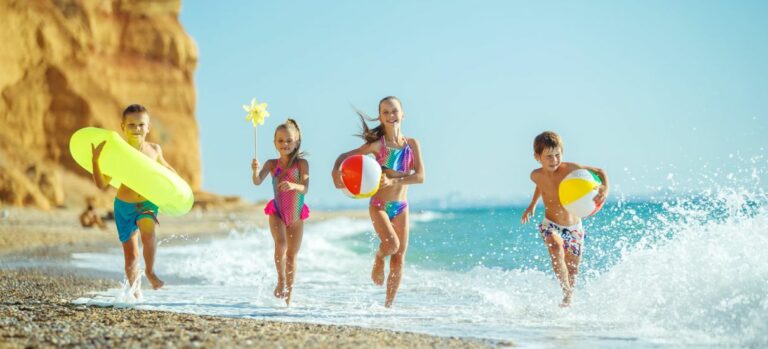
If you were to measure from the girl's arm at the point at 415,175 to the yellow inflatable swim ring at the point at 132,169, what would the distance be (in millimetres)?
1639

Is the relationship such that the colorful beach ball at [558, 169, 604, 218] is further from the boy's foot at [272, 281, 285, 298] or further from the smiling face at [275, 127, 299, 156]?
the boy's foot at [272, 281, 285, 298]

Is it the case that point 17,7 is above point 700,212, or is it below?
above

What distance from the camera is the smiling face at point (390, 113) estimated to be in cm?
682

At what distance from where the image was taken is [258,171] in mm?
7105

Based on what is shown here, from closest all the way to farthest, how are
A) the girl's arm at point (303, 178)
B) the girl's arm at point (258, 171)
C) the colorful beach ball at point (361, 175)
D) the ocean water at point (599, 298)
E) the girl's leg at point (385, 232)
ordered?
1. the ocean water at point (599, 298)
2. the colorful beach ball at point (361, 175)
3. the girl's leg at point (385, 232)
4. the girl's arm at point (303, 178)
5. the girl's arm at point (258, 171)

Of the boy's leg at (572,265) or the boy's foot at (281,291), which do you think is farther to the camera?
the boy's foot at (281,291)

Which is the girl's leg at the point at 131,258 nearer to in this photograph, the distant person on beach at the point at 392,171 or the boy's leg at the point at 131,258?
the boy's leg at the point at 131,258

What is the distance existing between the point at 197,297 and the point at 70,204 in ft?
109

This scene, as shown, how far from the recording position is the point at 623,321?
6.04 m

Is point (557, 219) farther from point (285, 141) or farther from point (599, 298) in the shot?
point (285, 141)

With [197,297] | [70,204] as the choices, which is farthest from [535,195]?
[70,204]

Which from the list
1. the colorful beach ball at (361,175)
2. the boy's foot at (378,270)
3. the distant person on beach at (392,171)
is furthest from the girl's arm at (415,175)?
the boy's foot at (378,270)

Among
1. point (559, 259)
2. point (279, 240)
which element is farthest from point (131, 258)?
point (559, 259)

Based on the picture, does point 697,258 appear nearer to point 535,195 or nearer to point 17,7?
point 535,195
